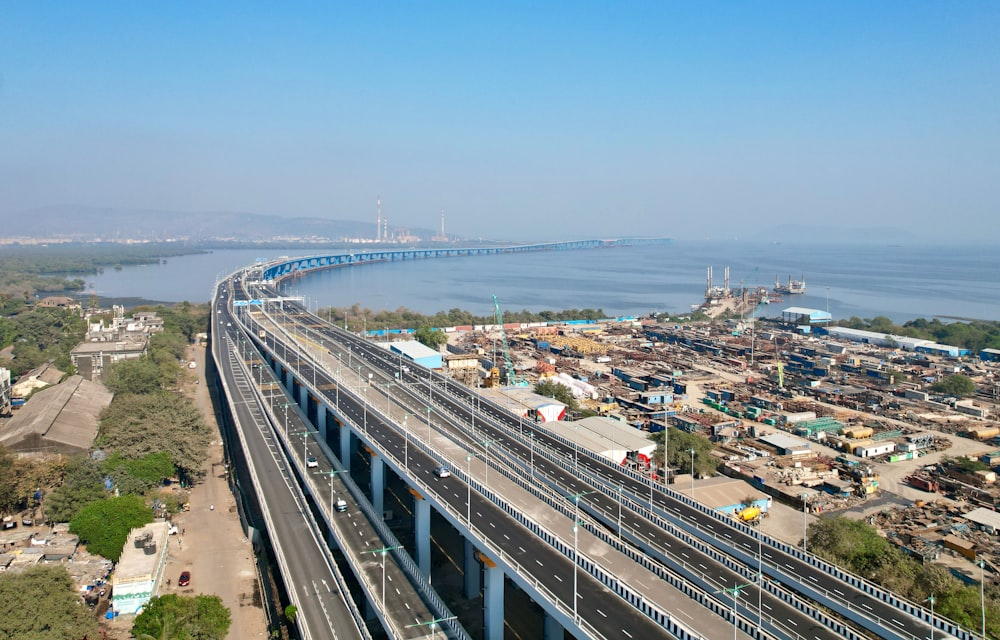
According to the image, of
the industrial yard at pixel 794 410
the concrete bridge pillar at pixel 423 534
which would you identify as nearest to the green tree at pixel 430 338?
the industrial yard at pixel 794 410

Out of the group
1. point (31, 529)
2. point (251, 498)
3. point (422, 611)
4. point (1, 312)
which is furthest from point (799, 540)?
point (1, 312)

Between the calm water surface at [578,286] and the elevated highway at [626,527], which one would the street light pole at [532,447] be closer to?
the elevated highway at [626,527]

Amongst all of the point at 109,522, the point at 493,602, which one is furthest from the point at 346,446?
the point at 493,602

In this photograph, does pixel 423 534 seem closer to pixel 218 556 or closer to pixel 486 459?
pixel 486 459

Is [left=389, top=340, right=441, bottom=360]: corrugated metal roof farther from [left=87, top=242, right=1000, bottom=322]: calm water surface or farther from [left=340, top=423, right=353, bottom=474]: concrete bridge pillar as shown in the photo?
[left=87, top=242, right=1000, bottom=322]: calm water surface

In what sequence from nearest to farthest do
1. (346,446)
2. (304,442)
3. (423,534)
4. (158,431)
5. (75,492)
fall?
(423,534) < (75,492) < (158,431) < (346,446) < (304,442)

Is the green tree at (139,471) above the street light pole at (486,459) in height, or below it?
below
